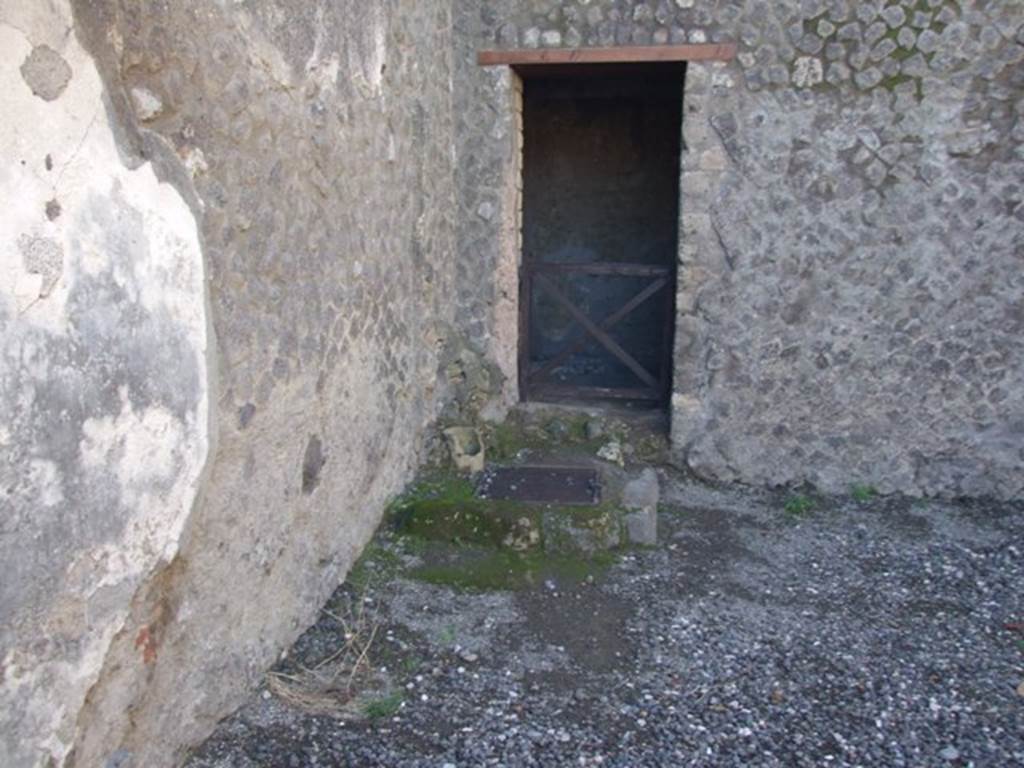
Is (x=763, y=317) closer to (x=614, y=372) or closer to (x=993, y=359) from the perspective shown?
(x=993, y=359)

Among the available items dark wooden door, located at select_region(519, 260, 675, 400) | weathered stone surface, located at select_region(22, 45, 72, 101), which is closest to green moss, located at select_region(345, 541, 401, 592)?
dark wooden door, located at select_region(519, 260, 675, 400)

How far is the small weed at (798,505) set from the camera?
4668 millimetres

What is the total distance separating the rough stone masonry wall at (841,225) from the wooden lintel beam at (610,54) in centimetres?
5

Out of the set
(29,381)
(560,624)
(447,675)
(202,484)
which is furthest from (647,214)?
(29,381)

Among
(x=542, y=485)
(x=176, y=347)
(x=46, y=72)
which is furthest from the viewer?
(x=542, y=485)

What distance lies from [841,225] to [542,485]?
77.6 inches

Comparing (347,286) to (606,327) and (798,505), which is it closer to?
(606,327)

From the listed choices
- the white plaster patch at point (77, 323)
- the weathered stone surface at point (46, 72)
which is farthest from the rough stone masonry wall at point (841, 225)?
the weathered stone surface at point (46, 72)

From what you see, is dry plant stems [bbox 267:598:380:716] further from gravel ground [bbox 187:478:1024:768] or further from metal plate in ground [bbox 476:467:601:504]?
metal plate in ground [bbox 476:467:601:504]

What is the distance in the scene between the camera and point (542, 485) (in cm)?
452

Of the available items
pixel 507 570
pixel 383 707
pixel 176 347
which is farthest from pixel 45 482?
pixel 507 570

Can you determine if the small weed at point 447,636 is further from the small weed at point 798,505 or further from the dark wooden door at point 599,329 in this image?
the dark wooden door at point 599,329

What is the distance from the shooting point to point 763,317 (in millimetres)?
4734

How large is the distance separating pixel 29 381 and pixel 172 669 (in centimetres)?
106
